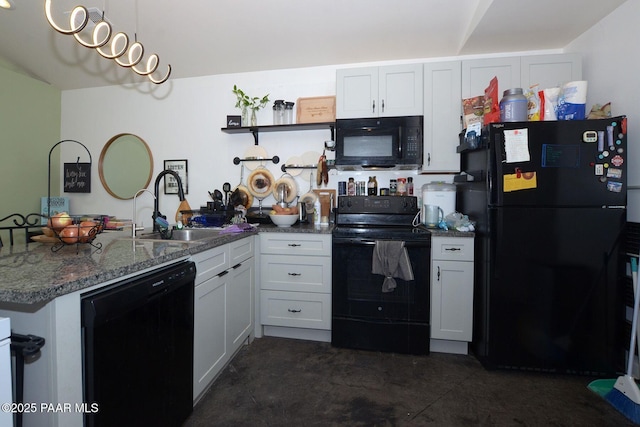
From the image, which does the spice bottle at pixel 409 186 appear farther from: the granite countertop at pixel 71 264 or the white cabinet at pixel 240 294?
the granite countertop at pixel 71 264

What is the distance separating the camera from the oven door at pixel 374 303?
2.13 metres

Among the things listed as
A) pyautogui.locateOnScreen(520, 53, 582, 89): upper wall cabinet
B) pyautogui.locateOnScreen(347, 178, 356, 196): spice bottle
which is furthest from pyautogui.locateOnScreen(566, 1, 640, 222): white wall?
pyautogui.locateOnScreen(347, 178, 356, 196): spice bottle

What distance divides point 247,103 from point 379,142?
1.43 metres

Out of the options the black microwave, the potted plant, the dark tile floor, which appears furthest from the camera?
the potted plant

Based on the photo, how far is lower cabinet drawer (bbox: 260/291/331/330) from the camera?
89.6 inches

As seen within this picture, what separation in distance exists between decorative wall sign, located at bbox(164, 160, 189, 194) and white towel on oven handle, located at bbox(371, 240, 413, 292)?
7.32 feet

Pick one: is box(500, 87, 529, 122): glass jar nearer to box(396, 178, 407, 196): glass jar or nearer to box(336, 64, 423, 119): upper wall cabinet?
box(336, 64, 423, 119): upper wall cabinet

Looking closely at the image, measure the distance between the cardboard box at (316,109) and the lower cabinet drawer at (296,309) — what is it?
163 centimetres

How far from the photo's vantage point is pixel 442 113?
2.43m

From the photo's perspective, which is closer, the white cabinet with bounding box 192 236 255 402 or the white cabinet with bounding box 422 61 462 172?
the white cabinet with bounding box 192 236 255 402

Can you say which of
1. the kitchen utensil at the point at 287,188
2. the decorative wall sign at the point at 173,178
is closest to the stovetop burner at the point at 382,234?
the kitchen utensil at the point at 287,188

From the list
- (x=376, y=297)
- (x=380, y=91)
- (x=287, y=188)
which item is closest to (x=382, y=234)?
(x=376, y=297)

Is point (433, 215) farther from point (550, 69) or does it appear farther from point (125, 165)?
point (125, 165)

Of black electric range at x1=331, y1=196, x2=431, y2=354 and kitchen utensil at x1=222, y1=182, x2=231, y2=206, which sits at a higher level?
kitchen utensil at x1=222, y1=182, x2=231, y2=206
